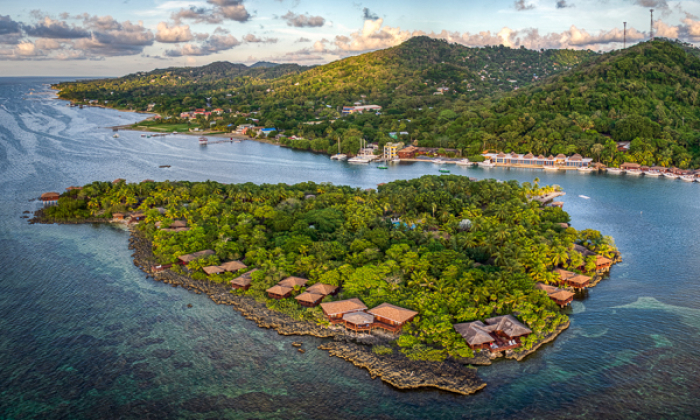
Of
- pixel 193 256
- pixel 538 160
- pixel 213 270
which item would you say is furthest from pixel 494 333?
pixel 538 160

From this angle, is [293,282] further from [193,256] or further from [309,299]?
[193,256]

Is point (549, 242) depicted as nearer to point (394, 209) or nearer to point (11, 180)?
point (394, 209)

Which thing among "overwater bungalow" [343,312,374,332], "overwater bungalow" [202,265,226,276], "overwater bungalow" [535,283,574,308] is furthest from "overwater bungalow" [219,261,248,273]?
"overwater bungalow" [535,283,574,308]

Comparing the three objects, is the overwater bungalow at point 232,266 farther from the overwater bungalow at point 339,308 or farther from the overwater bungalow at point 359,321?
the overwater bungalow at point 359,321

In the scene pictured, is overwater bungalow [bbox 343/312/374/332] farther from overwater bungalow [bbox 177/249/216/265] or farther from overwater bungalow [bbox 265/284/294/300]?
overwater bungalow [bbox 177/249/216/265]

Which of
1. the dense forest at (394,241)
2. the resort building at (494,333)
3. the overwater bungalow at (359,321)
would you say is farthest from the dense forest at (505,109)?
the overwater bungalow at (359,321)
